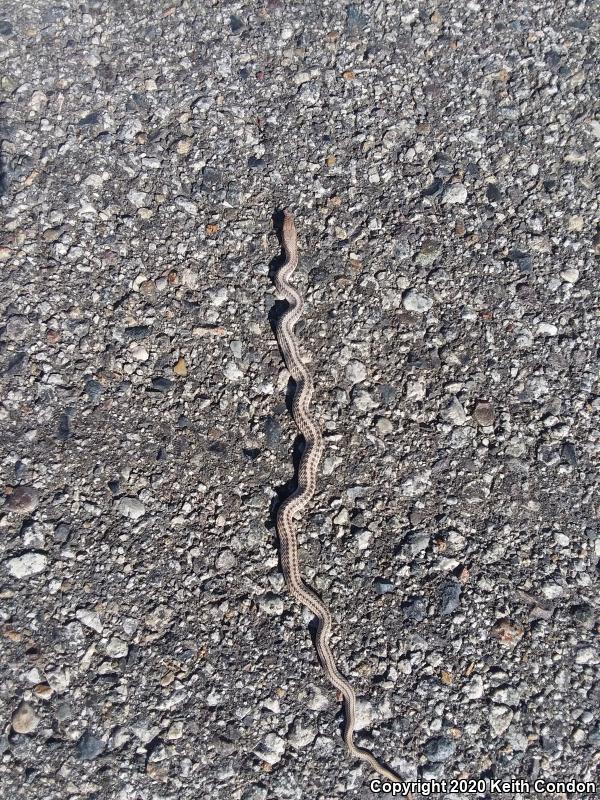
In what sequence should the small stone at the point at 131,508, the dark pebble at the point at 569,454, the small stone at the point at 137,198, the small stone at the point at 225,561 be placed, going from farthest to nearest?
the small stone at the point at 137,198 < the dark pebble at the point at 569,454 < the small stone at the point at 131,508 < the small stone at the point at 225,561

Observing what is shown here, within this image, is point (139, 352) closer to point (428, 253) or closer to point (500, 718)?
point (428, 253)

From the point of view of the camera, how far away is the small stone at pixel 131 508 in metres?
5.66

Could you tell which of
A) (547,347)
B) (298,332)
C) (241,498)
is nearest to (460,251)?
(547,347)

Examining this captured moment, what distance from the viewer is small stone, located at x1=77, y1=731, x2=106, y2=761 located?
4898mm

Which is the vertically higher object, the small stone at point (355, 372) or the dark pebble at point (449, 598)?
the small stone at point (355, 372)

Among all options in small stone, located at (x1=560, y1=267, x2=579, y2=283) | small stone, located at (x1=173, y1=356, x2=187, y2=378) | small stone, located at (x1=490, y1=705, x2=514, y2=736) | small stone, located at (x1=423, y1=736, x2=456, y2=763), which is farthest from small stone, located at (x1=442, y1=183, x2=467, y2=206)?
small stone, located at (x1=423, y1=736, x2=456, y2=763)

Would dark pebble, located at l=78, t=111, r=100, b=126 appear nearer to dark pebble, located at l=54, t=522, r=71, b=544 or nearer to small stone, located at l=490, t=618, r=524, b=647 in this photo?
dark pebble, located at l=54, t=522, r=71, b=544

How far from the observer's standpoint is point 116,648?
17.1 feet

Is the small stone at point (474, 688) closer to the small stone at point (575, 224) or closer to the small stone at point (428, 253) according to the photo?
the small stone at point (428, 253)

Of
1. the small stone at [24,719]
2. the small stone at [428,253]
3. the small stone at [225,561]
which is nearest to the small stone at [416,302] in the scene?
the small stone at [428,253]

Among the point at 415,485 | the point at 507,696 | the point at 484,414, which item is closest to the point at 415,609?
the point at 507,696

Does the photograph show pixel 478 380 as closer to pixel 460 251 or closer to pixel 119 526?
pixel 460 251

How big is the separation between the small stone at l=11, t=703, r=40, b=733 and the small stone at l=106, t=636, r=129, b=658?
61 cm

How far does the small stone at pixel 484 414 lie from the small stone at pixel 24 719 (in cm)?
405
